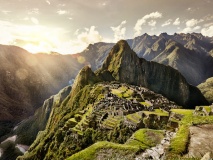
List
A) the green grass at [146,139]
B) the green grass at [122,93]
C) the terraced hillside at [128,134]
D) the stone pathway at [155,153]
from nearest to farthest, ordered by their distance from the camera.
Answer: the stone pathway at [155,153] → the terraced hillside at [128,134] → the green grass at [146,139] → the green grass at [122,93]

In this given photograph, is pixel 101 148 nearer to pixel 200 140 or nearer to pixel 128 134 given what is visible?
pixel 200 140

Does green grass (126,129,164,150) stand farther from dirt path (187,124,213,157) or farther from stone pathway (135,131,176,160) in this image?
dirt path (187,124,213,157)

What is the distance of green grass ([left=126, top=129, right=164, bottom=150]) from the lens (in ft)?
80.5

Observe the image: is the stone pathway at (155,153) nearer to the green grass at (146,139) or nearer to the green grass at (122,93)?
the green grass at (146,139)

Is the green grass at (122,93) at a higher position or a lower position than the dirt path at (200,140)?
higher

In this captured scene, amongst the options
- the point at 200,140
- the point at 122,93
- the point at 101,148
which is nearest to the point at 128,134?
the point at 101,148

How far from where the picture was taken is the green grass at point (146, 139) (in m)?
24.5

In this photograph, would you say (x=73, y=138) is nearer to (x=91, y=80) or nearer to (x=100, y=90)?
(x=100, y=90)

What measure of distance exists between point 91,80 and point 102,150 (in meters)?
137

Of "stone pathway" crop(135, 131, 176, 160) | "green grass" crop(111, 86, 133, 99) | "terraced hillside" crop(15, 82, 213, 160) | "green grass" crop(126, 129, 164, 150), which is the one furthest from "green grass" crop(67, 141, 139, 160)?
"green grass" crop(111, 86, 133, 99)

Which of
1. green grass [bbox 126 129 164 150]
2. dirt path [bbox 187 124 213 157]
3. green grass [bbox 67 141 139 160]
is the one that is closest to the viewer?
dirt path [bbox 187 124 213 157]

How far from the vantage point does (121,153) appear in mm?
21094

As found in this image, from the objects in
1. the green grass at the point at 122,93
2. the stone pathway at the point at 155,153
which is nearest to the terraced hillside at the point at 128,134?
the stone pathway at the point at 155,153

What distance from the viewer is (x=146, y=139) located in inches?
1019
